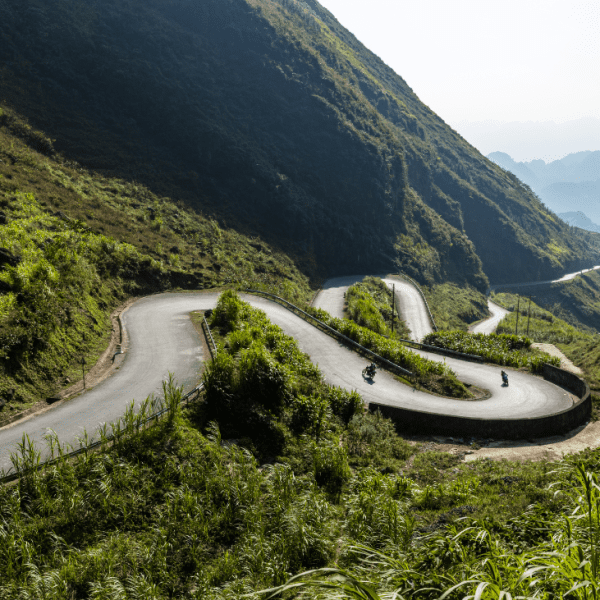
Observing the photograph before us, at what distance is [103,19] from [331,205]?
54.2m

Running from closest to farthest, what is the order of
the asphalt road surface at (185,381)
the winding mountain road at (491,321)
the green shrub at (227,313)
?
1. the asphalt road surface at (185,381)
2. the green shrub at (227,313)
3. the winding mountain road at (491,321)

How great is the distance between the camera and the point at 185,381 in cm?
1485

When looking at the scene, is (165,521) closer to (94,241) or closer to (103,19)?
(94,241)

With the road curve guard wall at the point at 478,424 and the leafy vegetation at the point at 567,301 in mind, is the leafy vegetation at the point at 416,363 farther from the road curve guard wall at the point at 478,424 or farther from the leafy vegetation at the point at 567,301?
the leafy vegetation at the point at 567,301

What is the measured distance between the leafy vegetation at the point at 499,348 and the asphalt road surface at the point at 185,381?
1.39 metres

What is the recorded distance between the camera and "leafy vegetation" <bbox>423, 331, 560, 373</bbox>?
2402 centimetres

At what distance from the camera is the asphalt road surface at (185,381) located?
37.1ft

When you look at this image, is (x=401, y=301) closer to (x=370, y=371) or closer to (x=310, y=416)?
(x=370, y=371)

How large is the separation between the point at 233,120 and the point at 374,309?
51.7 m

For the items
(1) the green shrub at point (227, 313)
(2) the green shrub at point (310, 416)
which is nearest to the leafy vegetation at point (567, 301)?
(1) the green shrub at point (227, 313)

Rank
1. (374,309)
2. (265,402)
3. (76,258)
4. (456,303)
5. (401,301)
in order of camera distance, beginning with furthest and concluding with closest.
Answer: (456,303) → (401,301) → (374,309) → (76,258) → (265,402)

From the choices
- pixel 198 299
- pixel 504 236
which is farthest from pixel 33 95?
pixel 504 236

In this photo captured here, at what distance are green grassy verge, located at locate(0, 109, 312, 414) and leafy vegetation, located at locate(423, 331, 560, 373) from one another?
17.4m

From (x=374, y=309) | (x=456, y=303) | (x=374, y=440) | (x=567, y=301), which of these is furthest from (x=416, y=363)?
(x=567, y=301)
